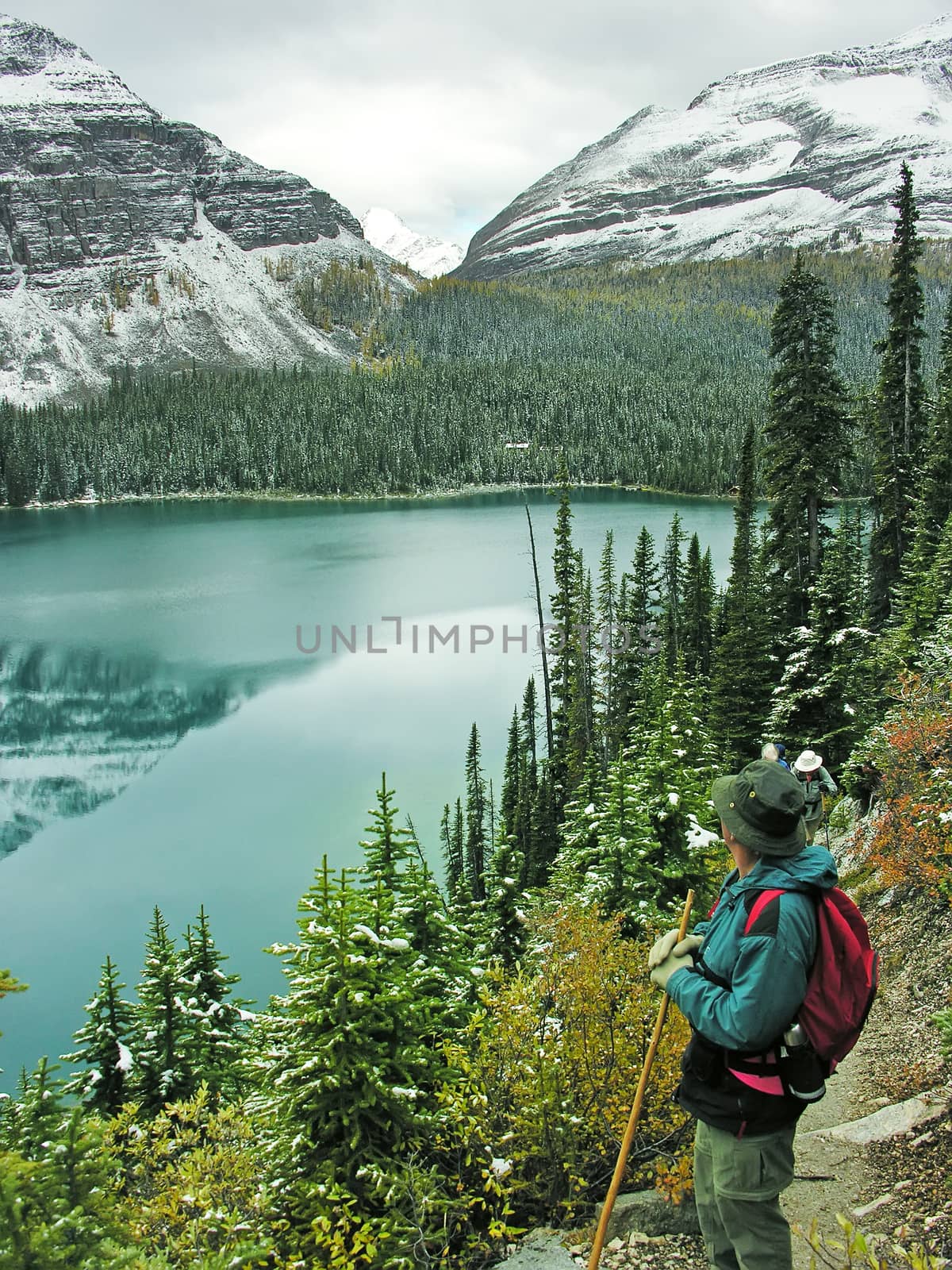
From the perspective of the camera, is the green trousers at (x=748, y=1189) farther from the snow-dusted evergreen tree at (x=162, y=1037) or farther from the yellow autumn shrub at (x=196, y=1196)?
the snow-dusted evergreen tree at (x=162, y=1037)

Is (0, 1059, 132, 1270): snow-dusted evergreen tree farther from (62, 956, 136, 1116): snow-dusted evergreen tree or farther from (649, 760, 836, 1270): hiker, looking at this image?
(62, 956, 136, 1116): snow-dusted evergreen tree

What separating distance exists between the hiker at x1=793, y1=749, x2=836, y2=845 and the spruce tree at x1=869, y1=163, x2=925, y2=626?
763 inches

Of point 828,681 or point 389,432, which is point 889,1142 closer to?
point 828,681

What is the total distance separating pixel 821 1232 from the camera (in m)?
4.84

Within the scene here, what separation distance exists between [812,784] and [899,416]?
2397cm

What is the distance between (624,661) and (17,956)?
84.8 ft

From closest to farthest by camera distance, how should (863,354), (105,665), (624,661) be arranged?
(624,661), (105,665), (863,354)

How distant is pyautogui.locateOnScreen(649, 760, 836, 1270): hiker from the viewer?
296 centimetres

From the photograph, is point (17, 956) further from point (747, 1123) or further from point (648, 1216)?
point (747, 1123)

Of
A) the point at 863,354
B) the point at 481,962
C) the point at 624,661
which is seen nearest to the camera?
the point at 481,962

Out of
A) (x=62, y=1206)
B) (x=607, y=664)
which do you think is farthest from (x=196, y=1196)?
(x=607, y=664)

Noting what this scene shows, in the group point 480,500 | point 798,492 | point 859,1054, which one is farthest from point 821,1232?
point 480,500

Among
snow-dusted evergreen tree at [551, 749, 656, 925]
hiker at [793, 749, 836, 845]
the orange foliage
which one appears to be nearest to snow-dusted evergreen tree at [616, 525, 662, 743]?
snow-dusted evergreen tree at [551, 749, 656, 925]

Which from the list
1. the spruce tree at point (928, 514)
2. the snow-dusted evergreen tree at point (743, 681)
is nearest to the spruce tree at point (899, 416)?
the spruce tree at point (928, 514)
